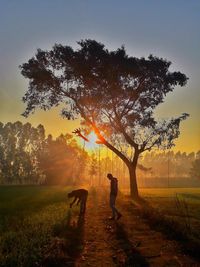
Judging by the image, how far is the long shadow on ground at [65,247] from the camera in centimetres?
1000

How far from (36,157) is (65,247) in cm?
11420

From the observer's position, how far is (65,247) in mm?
12148

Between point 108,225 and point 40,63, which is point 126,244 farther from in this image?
point 40,63

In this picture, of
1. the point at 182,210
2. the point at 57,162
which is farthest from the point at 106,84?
the point at 57,162

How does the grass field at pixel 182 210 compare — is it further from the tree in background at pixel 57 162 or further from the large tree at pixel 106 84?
the tree in background at pixel 57 162

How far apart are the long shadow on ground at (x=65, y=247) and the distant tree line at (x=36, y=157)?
3793 inches

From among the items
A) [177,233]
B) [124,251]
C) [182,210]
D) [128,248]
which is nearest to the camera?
[124,251]

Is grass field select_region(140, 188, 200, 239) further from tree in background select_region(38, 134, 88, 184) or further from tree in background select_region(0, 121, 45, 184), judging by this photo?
tree in background select_region(0, 121, 45, 184)

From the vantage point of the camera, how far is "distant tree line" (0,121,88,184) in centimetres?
11312

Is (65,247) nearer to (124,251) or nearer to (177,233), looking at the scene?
(124,251)

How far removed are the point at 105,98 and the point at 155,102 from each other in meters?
6.81

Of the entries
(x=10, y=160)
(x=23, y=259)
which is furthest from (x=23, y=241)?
(x=10, y=160)

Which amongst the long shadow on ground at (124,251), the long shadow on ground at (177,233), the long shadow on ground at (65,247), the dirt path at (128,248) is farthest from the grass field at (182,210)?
the long shadow on ground at (65,247)

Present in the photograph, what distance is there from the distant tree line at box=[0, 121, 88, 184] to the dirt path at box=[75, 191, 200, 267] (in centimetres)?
9614
